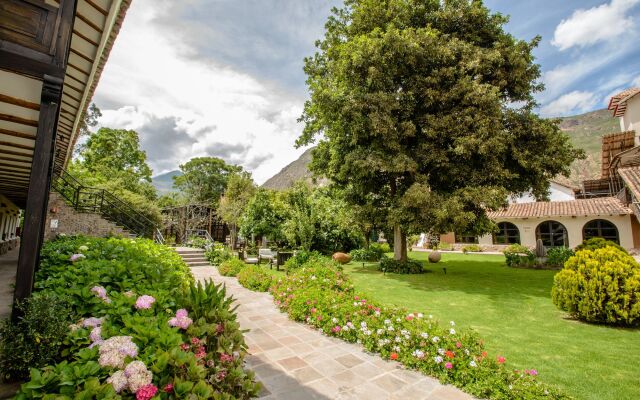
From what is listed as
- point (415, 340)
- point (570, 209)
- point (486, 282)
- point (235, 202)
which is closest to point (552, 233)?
point (570, 209)

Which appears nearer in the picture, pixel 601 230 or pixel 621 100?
pixel 621 100

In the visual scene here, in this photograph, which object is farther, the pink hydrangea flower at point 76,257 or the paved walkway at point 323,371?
the pink hydrangea flower at point 76,257

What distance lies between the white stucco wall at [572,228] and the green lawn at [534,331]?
50.6ft

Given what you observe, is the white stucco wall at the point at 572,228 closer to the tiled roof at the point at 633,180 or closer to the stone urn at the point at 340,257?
the tiled roof at the point at 633,180

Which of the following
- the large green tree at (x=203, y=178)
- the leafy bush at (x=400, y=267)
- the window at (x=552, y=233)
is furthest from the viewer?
the large green tree at (x=203, y=178)

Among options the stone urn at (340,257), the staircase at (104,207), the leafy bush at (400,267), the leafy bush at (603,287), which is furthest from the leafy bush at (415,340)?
the staircase at (104,207)

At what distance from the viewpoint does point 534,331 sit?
6000 millimetres

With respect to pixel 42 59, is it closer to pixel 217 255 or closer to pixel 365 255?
pixel 217 255

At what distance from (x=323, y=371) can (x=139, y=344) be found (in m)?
2.57

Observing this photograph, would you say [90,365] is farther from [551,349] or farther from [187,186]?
[187,186]

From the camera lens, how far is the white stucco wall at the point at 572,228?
2069 cm

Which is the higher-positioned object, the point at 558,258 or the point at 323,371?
the point at 558,258

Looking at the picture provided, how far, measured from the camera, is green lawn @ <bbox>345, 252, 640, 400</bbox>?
13.3 feet

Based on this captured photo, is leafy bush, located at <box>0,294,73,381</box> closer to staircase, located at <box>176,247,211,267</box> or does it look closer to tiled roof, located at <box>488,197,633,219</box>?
staircase, located at <box>176,247,211,267</box>
